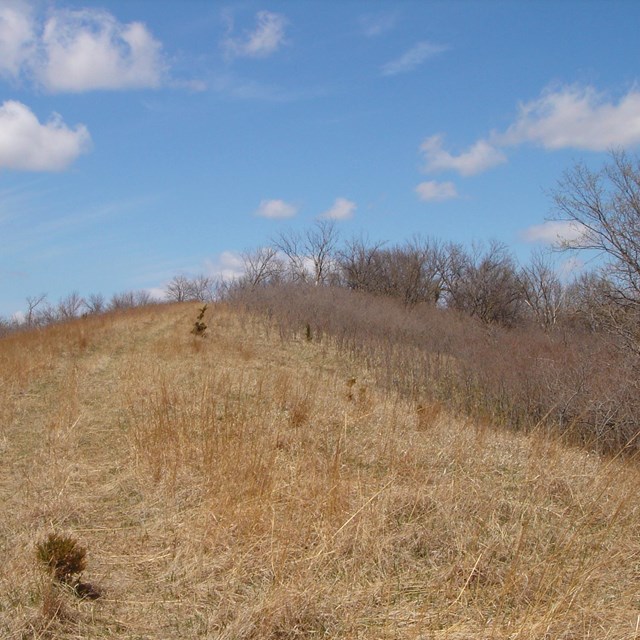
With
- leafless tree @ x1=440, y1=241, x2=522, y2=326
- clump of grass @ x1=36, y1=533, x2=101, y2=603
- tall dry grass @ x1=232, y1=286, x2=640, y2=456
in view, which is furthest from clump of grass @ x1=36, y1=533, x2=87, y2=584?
leafless tree @ x1=440, y1=241, x2=522, y2=326

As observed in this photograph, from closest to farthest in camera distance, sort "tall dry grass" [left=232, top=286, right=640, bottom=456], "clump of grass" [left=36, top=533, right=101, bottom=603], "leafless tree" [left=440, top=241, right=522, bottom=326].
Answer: "clump of grass" [left=36, top=533, right=101, bottom=603], "tall dry grass" [left=232, top=286, right=640, bottom=456], "leafless tree" [left=440, top=241, right=522, bottom=326]

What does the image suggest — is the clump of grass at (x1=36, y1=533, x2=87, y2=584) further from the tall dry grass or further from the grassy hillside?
the tall dry grass

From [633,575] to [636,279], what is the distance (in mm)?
10604

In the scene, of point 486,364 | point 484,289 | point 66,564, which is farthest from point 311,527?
point 484,289

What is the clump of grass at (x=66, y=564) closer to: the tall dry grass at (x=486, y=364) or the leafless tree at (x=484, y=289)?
the tall dry grass at (x=486, y=364)

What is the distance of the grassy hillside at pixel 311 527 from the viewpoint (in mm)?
3480

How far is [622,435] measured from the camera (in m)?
9.62

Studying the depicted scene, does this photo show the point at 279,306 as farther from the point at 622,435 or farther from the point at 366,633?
the point at 366,633

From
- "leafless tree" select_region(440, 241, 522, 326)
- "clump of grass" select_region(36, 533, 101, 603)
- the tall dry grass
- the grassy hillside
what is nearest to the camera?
the grassy hillside

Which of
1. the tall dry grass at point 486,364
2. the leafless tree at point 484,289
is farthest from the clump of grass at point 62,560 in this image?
the leafless tree at point 484,289

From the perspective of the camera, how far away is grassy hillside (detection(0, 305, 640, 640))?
3480 millimetres

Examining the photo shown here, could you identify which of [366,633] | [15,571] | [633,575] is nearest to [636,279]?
[633,575]

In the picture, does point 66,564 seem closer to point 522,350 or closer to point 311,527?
point 311,527

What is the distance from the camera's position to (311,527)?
14.8 ft
